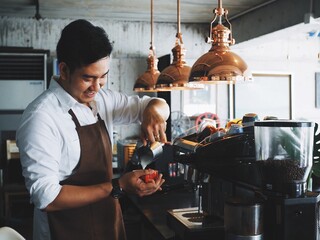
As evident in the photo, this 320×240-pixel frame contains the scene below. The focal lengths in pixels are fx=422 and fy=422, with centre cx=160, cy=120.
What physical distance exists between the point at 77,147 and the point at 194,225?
0.68 m

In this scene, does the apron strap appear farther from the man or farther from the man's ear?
the man's ear

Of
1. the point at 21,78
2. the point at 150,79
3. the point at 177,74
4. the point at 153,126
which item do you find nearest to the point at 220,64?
the point at 153,126

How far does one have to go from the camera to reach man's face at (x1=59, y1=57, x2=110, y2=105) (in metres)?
1.79

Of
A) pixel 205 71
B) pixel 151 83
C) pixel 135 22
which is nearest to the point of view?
pixel 205 71

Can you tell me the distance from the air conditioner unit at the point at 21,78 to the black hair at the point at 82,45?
3.31 metres

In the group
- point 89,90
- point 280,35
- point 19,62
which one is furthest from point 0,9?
point 89,90

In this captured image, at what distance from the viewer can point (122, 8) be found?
4.89 m

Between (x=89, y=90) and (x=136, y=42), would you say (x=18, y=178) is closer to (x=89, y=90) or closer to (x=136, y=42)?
(x=136, y=42)

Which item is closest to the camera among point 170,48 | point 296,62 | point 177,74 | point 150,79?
point 177,74

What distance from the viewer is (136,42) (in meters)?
5.73

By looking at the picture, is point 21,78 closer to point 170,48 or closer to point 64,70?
point 170,48

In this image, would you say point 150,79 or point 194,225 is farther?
point 150,79

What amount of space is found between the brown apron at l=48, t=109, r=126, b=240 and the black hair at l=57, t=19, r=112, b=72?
29 centimetres

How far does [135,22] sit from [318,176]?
4054 mm
